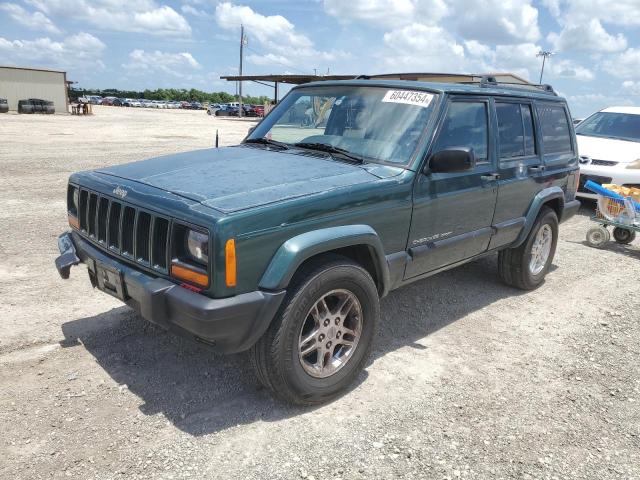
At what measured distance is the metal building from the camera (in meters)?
42.2

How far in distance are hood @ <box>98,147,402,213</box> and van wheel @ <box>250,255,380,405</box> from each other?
1.64 feet

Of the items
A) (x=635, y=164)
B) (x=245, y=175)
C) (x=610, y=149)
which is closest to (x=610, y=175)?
(x=635, y=164)

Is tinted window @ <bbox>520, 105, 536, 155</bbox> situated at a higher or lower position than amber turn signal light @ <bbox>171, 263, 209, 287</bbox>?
higher

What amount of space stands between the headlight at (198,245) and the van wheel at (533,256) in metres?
3.66

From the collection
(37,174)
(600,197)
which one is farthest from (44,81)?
(600,197)

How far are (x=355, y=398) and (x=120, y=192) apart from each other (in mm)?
1980

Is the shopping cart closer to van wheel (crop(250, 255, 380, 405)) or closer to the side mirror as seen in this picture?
the side mirror

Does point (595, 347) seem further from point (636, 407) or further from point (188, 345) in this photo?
point (188, 345)

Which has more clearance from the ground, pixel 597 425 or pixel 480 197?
pixel 480 197

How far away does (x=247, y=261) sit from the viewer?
2803mm

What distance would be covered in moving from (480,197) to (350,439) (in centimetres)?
232

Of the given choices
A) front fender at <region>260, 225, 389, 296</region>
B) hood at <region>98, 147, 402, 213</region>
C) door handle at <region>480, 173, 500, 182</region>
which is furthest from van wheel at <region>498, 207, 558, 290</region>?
front fender at <region>260, 225, 389, 296</region>

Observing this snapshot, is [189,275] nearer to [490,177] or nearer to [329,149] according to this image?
[329,149]

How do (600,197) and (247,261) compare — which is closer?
(247,261)
